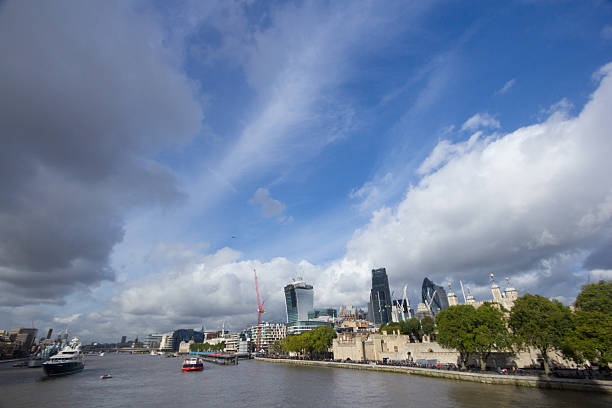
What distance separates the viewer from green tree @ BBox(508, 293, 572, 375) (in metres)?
51.3

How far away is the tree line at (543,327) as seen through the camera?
145 ft

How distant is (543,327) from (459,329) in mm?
14923

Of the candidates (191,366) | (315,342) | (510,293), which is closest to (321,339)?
(315,342)

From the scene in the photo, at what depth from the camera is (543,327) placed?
53312 mm

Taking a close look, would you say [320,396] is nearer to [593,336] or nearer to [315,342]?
[593,336]

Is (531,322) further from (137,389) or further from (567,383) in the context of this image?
(137,389)

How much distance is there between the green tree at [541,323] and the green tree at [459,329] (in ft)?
24.1

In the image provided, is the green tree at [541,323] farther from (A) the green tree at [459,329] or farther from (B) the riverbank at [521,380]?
(A) the green tree at [459,329]

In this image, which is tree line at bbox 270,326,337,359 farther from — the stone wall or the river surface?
the river surface

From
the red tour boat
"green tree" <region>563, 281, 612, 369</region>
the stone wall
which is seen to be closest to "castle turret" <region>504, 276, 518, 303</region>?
the stone wall

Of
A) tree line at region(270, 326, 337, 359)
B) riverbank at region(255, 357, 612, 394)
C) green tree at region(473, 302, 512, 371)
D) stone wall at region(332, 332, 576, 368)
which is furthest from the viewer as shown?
tree line at region(270, 326, 337, 359)

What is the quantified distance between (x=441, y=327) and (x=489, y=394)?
81.0 feet

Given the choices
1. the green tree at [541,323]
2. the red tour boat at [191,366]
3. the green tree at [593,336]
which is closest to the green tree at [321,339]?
the red tour boat at [191,366]

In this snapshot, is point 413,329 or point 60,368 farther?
point 413,329
